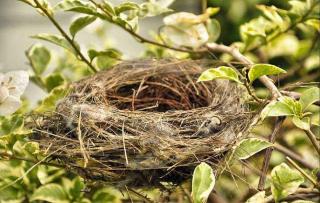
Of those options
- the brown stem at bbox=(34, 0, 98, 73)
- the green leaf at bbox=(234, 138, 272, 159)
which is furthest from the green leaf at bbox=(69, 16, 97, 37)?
the green leaf at bbox=(234, 138, 272, 159)

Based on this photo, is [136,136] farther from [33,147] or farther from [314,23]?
[314,23]

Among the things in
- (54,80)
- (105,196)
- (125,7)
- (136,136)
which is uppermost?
(125,7)

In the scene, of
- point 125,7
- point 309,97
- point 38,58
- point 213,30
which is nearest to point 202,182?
point 309,97

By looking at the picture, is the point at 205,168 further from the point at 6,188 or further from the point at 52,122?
the point at 6,188

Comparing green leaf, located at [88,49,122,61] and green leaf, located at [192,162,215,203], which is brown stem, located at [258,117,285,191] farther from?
green leaf, located at [88,49,122,61]

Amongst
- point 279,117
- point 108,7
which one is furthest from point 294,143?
point 108,7
